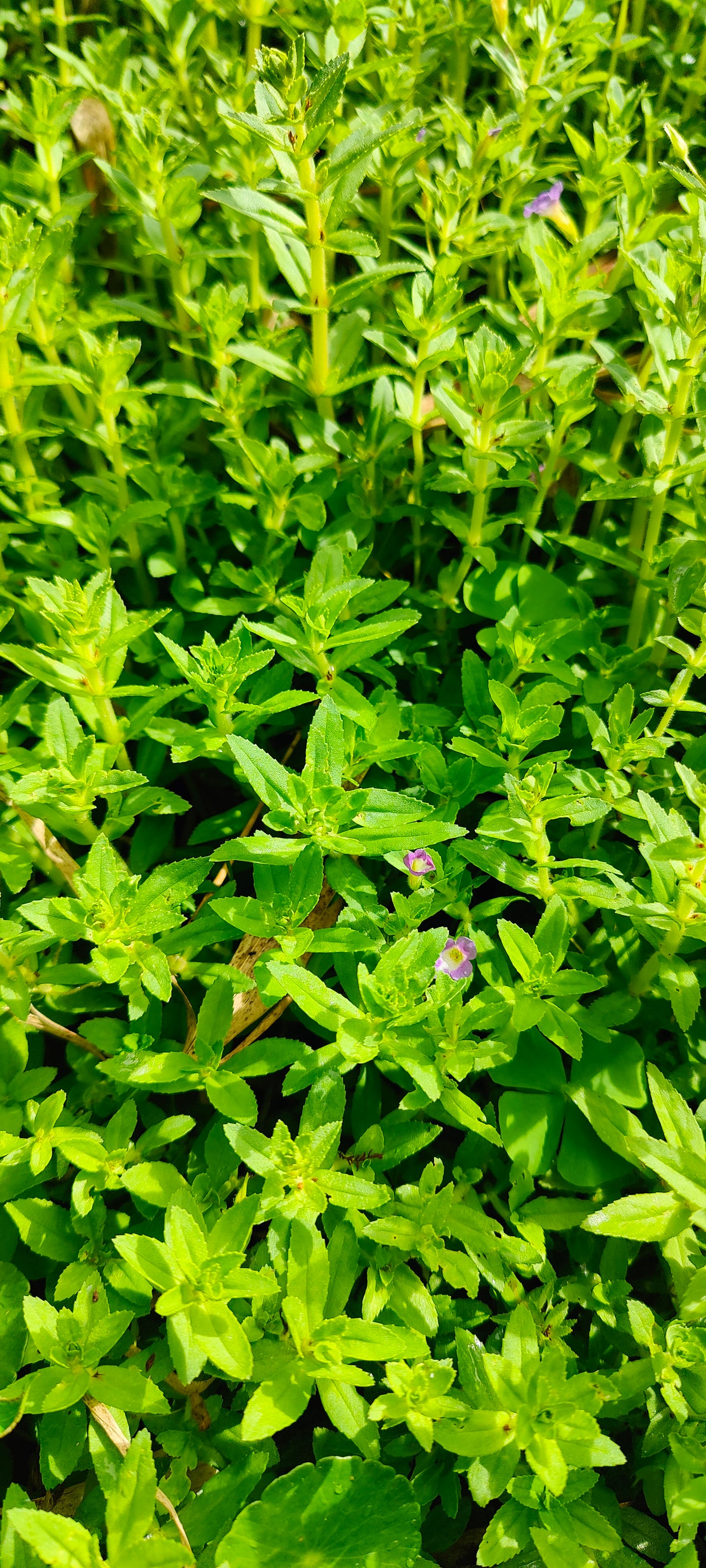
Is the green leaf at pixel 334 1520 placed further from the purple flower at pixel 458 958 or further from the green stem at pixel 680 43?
the green stem at pixel 680 43

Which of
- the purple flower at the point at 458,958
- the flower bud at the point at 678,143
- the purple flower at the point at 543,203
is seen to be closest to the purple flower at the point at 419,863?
the purple flower at the point at 458,958

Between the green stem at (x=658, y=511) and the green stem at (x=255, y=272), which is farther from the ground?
the green stem at (x=255, y=272)

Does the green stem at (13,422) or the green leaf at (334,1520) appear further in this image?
the green stem at (13,422)

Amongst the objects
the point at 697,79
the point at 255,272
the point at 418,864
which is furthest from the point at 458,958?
the point at 697,79

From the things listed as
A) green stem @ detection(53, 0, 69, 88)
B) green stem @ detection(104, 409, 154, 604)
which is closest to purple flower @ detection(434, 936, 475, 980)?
green stem @ detection(104, 409, 154, 604)

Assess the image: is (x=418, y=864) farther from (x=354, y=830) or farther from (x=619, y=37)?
(x=619, y=37)

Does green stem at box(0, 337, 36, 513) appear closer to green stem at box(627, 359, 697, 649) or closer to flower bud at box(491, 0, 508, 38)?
green stem at box(627, 359, 697, 649)
